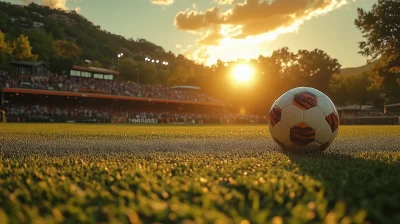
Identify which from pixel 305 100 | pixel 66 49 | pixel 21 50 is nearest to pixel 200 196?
pixel 305 100

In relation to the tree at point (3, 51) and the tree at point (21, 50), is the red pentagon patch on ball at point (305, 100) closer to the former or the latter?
the tree at point (3, 51)

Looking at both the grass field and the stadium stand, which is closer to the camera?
the grass field

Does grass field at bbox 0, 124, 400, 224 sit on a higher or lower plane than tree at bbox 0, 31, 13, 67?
lower

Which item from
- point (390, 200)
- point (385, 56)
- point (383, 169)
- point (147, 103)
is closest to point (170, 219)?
point (390, 200)

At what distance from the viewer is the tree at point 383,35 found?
3027 centimetres

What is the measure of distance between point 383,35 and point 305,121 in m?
30.0

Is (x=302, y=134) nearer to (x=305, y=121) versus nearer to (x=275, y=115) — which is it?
(x=305, y=121)

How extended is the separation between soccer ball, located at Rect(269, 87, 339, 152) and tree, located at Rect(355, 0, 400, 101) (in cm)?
2936

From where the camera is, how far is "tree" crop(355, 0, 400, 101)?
99.3ft

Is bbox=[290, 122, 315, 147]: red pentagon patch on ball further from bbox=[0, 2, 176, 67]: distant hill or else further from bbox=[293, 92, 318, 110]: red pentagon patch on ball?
bbox=[0, 2, 176, 67]: distant hill

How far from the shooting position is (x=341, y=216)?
6.16 ft

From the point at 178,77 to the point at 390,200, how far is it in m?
92.1

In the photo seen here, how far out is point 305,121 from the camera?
5461mm

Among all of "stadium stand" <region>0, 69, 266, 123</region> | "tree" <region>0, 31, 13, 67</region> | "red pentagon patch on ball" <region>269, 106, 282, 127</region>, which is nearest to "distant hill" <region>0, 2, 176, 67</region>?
"tree" <region>0, 31, 13, 67</region>
